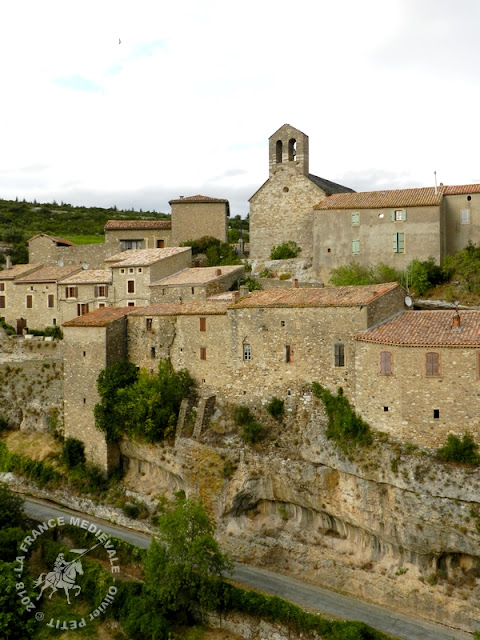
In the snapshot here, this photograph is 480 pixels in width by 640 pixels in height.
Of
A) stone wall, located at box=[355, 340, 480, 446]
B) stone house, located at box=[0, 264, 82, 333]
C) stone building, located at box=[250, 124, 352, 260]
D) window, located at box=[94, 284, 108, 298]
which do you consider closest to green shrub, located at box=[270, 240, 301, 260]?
stone building, located at box=[250, 124, 352, 260]

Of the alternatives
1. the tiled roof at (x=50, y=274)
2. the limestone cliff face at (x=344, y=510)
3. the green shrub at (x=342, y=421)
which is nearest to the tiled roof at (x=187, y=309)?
the limestone cliff face at (x=344, y=510)

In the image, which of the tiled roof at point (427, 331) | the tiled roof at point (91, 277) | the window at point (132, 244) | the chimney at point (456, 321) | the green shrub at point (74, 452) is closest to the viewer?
the tiled roof at point (427, 331)

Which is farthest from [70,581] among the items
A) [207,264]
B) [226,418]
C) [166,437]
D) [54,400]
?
[207,264]

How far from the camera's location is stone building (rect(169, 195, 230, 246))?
5269cm

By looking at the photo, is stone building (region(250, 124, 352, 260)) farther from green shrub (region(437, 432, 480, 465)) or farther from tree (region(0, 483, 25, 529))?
tree (region(0, 483, 25, 529))

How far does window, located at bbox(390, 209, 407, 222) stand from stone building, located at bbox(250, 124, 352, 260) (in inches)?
245

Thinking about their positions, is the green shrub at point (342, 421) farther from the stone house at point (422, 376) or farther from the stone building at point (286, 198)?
the stone building at point (286, 198)

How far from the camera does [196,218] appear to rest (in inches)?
2080

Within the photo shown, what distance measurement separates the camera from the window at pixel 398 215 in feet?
134

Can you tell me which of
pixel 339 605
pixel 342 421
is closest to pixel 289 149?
pixel 342 421

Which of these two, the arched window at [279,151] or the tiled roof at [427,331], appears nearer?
the tiled roof at [427,331]

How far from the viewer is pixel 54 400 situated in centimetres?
4231

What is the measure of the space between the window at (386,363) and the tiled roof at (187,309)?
9.77 meters

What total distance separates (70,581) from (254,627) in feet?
32.1
